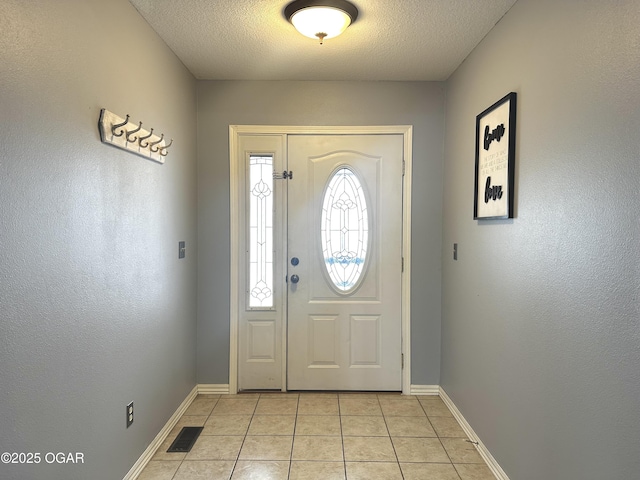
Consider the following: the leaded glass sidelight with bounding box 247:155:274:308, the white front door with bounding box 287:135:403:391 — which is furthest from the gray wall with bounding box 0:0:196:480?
the white front door with bounding box 287:135:403:391

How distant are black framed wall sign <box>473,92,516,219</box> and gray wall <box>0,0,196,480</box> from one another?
6.33ft

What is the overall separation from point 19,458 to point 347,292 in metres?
2.32

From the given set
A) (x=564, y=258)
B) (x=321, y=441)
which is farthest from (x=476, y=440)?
(x=564, y=258)

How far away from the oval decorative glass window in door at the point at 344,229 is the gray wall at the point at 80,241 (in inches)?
48.8

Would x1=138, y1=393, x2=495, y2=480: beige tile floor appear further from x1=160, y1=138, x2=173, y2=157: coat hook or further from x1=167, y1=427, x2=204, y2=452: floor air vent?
x1=160, y1=138, x2=173, y2=157: coat hook

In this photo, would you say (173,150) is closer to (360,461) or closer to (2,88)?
(2,88)

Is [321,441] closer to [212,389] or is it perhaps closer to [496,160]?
[212,389]

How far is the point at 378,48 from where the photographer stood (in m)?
2.63

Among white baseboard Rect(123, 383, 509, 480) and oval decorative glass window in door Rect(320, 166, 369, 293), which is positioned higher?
oval decorative glass window in door Rect(320, 166, 369, 293)

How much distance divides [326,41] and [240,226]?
1.51 metres

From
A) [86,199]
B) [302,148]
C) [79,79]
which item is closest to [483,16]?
[302,148]

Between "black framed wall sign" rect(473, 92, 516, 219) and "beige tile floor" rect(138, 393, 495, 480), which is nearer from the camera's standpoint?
"black framed wall sign" rect(473, 92, 516, 219)

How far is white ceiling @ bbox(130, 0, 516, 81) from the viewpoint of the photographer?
2.14 m

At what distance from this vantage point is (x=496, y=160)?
2207 millimetres
